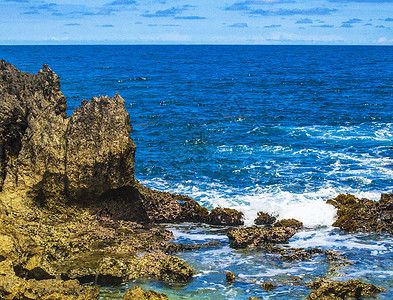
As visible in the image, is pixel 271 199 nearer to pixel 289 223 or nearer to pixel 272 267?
pixel 289 223

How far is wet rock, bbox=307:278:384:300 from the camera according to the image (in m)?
12.4

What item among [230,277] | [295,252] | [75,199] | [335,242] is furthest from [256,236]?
[75,199]

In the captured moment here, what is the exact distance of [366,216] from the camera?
1945 cm

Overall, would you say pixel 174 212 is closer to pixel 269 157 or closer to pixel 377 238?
pixel 377 238

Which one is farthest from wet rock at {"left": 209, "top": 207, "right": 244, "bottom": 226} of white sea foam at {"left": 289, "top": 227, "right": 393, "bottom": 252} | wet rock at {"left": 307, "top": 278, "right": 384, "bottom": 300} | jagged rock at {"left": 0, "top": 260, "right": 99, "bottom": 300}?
jagged rock at {"left": 0, "top": 260, "right": 99, "bottom": 300}

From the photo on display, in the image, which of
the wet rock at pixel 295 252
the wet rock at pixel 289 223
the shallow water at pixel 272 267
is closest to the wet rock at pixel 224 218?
the shallow water at pixel 272 267

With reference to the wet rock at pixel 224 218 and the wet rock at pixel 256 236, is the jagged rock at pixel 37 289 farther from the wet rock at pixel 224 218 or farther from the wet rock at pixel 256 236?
the wet rock at pixel 224 218

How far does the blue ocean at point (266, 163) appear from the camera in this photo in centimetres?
1482

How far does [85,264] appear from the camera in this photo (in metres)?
14.2

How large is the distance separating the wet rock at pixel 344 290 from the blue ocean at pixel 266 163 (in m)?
0.33

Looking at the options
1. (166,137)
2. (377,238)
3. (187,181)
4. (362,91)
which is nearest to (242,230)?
(377,238)

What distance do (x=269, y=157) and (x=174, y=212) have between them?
1310 cm

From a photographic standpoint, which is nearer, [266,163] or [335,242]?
[335,242]

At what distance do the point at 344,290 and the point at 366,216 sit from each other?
7.42 m
